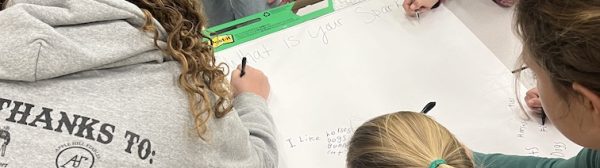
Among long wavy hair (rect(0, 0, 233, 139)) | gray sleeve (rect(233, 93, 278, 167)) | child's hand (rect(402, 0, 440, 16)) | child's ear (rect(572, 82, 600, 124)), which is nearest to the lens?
child's ear (rect(572, 82, 600, 124))

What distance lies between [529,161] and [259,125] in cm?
36

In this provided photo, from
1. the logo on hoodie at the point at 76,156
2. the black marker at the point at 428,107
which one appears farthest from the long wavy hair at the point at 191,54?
the black marker at the point at 428,107

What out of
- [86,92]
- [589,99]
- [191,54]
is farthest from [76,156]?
[589,99]

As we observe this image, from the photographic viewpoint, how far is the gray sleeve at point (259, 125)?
0.78 m

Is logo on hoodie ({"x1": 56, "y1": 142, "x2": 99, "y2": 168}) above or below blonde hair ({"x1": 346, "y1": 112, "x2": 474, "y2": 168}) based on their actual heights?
above

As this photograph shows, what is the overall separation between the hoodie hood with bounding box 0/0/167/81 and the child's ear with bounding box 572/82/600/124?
0.43 m

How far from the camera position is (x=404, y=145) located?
623mm

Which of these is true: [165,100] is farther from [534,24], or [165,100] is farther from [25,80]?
[534,24]

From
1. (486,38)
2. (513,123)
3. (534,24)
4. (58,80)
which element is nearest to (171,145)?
(58,80)

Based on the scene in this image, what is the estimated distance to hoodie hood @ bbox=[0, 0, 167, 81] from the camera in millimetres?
572

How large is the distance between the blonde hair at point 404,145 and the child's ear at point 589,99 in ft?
0.44

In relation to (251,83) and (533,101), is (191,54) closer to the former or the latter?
(251,83)

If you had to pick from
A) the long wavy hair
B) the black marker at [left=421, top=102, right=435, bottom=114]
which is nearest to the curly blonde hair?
the long wavy hair

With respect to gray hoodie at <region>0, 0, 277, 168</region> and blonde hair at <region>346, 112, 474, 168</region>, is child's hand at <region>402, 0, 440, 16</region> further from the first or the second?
gray hoodie at <region>0, 0, 277, 168</region>
